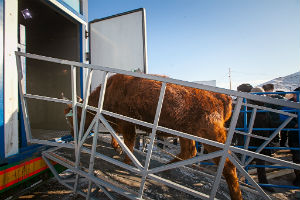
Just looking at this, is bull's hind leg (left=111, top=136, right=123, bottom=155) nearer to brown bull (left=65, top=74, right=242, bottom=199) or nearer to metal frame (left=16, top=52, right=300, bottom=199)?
brown bull (left=65, top=74, right=242, bottom=199)

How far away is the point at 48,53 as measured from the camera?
402 centimetres

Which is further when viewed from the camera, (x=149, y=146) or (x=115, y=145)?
→ (x=115, y=145)

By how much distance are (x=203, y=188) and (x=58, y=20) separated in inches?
197

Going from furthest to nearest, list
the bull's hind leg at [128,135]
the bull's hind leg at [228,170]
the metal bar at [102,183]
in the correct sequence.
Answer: the bull's hind leg at [128,135], the bull's hind leg at [228,170], the metal bar at [102,183]

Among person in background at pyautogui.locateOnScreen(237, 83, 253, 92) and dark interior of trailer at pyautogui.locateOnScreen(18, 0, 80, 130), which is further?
person in background at pyautogui.locateOnScreen(237, 83, 253, 92)

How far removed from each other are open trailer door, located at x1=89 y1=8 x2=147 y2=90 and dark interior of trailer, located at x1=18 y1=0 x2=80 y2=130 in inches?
17.8

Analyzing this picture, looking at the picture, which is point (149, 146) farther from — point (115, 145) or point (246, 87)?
point (246, 87)

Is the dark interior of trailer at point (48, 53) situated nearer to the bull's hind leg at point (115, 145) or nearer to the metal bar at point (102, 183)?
the bull's hind leg at point (115, 145)

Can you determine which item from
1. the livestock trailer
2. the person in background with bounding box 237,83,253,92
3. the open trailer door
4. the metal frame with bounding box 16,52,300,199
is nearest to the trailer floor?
the metal frame with bounding box 16,52,300,199

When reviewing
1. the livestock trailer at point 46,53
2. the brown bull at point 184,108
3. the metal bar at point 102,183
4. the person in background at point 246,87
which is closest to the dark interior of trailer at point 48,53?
the livestock trailer at point 46,53

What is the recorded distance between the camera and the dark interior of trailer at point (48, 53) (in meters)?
3.45

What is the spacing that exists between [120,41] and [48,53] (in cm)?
220

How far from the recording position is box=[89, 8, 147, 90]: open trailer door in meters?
3.21

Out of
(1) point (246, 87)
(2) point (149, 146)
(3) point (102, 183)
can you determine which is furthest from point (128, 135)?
(1) point (246, 87)
